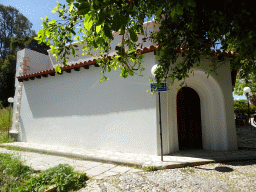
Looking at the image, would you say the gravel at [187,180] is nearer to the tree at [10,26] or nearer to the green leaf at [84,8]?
the green leaf at [84,8]

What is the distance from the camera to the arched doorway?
6.21 m

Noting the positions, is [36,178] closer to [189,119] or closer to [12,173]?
[12,173]

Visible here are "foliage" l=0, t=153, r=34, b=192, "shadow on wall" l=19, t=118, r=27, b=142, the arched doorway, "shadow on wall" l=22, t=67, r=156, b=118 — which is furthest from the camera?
"shadow on wall" l=19, t=118, r=27, b=142

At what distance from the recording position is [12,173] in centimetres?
386

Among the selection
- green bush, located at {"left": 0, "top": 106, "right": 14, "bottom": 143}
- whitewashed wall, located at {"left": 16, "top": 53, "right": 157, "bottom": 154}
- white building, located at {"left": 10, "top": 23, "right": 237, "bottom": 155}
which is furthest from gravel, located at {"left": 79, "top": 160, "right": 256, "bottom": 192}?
green bush, located at {"left": 0, "top": 106, "right": 14, "bottom": 143}

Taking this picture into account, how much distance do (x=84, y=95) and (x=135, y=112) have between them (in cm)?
250

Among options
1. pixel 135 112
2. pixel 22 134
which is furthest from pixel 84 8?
pixel 22 134

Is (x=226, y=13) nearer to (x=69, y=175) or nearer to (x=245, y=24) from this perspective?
(x=245, y=24)

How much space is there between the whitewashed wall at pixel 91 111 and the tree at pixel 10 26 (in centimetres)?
2549

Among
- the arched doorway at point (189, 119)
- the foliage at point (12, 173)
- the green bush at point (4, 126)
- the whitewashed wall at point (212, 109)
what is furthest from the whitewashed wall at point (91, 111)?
the foliage at point (12, 173)

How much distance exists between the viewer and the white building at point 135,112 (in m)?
5.64

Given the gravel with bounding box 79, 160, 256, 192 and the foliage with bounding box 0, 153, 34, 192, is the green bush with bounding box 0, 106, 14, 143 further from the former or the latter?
the gravel with bounding box 79, 160, 256, 192

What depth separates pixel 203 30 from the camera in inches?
131

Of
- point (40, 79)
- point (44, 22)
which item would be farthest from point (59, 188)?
point (40, 79)
